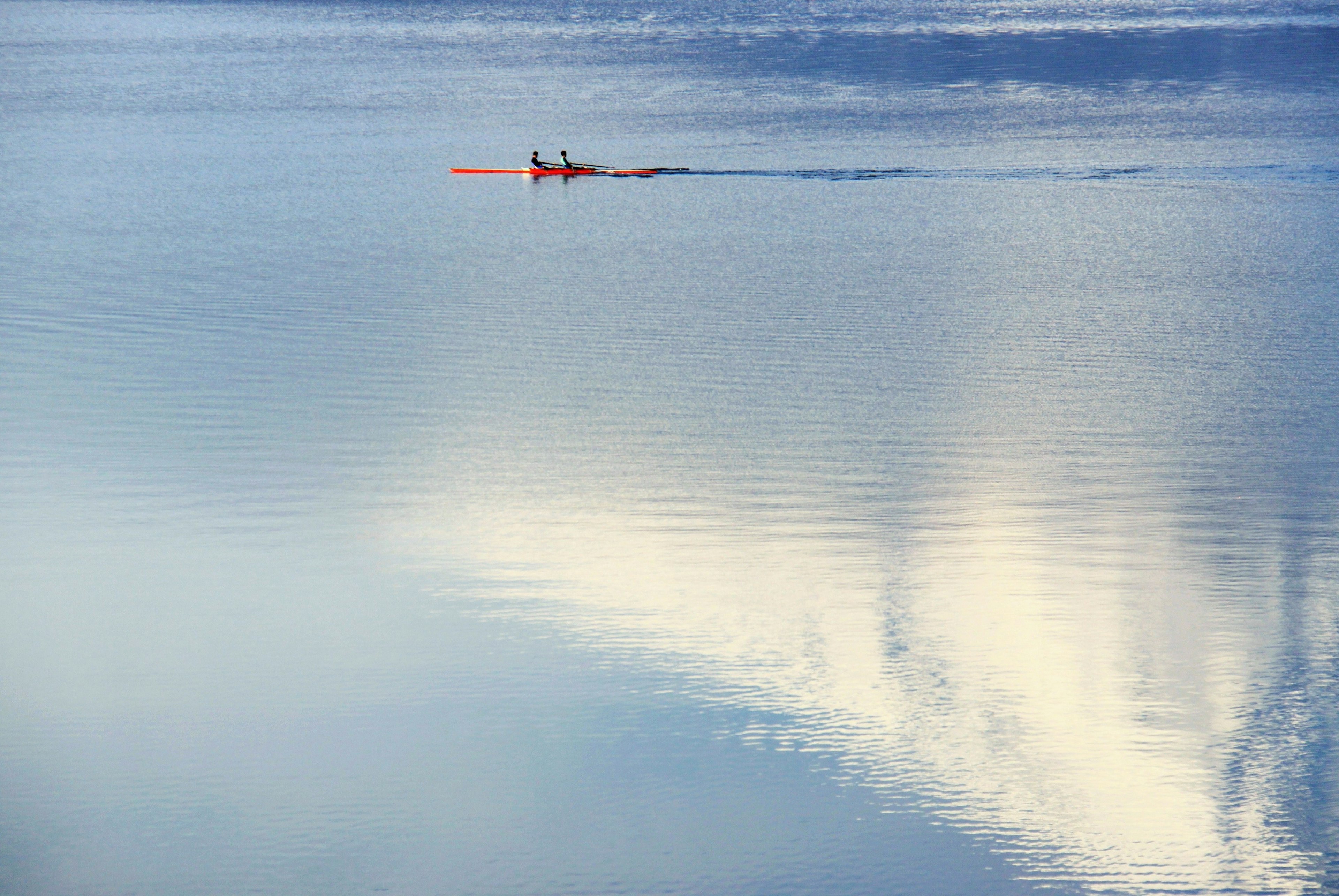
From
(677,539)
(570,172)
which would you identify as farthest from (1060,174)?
(677,539)

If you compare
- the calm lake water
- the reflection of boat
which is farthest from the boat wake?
the reflection of boat

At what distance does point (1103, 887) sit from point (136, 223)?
753 inches

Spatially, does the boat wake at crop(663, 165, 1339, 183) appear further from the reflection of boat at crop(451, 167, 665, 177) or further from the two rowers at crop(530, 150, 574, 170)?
the two rowers at crop(530, 150, 574, 170)

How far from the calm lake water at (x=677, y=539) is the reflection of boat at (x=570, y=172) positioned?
138 cm

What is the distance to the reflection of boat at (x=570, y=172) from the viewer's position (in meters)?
25.2

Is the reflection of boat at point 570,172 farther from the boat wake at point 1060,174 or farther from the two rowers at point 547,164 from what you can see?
the boat wake at point 1060,174

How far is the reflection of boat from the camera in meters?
25.2

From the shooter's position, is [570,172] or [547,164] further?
[547,164]

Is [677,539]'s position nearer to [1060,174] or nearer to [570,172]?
[570,172]

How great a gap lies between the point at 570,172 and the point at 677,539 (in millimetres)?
16624

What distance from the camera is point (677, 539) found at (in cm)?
988

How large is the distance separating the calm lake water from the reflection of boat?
138cm

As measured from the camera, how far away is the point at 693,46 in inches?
1838

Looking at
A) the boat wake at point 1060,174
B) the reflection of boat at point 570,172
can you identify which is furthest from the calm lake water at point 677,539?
the reflection of boat at point 570,172
